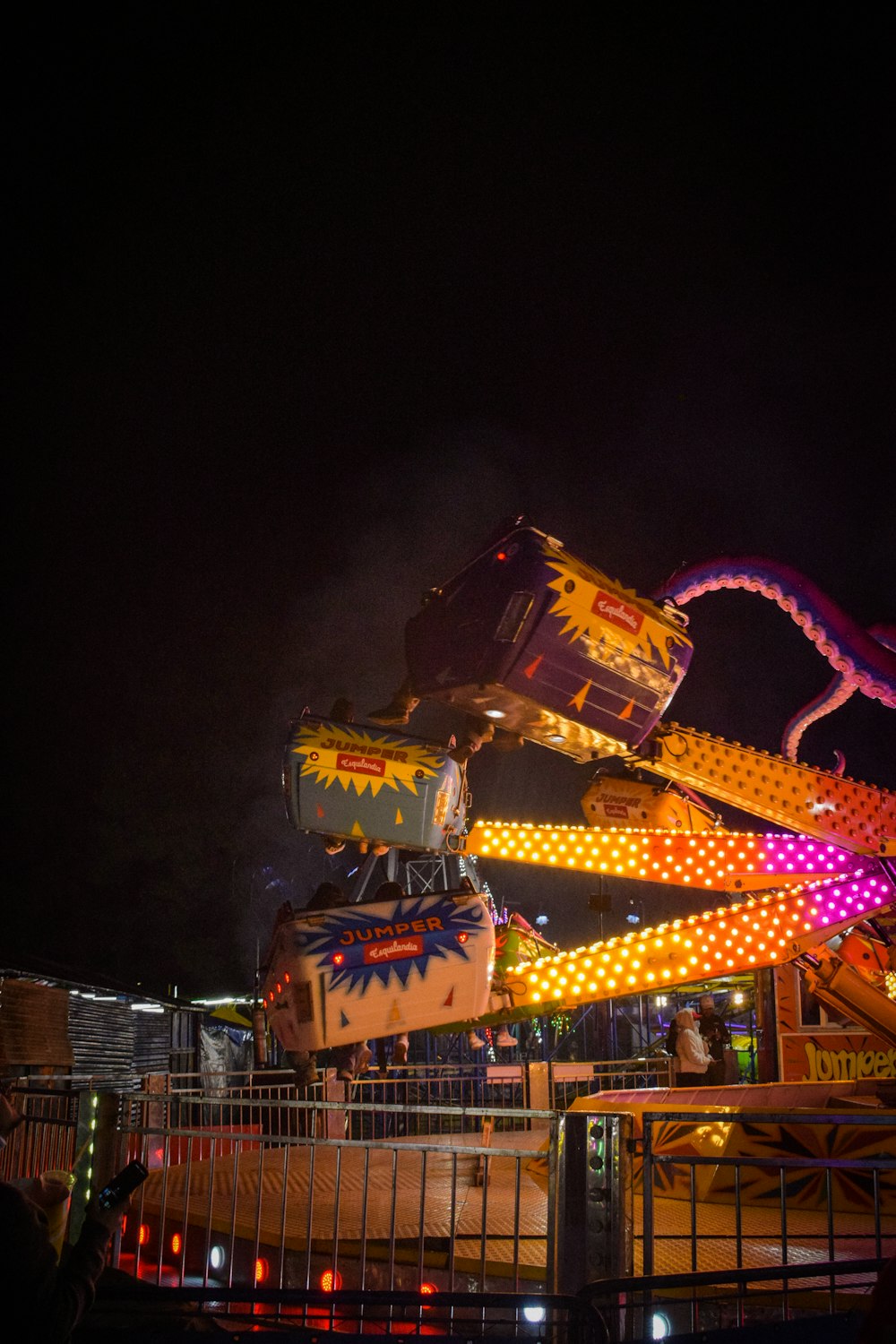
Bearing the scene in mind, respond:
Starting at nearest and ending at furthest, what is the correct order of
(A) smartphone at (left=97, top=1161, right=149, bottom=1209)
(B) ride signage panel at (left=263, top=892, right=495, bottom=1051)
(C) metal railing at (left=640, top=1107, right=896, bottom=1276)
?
1. (A) smartphone at (left=97, top=1161, right=149, bottom=1209)
2. (B) ride signage panel at (left=263, top=892, right=495, bottom=1051)
3. (C) metal railing at (left=640, top=1107, right=896, bottom=1276)

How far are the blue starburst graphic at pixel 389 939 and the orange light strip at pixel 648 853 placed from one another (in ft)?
2.83

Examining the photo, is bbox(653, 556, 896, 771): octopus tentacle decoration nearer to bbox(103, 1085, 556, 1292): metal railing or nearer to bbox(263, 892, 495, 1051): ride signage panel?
bbox(263, 892, 495, 1051): ride signage panel

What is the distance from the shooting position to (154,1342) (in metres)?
3.07

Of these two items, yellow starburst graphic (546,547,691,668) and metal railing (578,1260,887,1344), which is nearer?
metal railing (578,1260,887,1344)

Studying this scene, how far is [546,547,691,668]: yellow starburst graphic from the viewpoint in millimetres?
5719

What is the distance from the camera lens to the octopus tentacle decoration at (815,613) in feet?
24.1

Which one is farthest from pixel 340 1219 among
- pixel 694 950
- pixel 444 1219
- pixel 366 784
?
pixel 366 784

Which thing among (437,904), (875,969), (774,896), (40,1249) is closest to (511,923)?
(437,904)

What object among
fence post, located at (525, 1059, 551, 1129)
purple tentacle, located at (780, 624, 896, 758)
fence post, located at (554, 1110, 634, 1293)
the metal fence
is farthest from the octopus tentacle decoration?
fence post, located at (525, 1059, 551, 1129)

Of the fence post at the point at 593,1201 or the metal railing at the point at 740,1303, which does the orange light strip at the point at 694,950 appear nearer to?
the metal railing at the point at 740,1303

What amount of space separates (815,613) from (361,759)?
366cm

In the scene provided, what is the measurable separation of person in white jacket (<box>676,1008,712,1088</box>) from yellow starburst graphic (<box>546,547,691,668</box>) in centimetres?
820

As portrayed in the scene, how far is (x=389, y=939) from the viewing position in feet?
20.6

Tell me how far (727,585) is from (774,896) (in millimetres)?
2460
